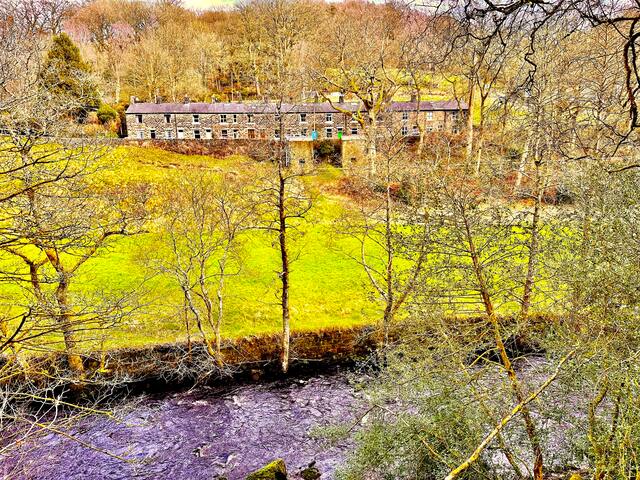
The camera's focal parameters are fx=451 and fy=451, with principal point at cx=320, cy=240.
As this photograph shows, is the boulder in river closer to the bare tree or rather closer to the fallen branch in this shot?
the bare tree

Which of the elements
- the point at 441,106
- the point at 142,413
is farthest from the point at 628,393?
the point at 441,106

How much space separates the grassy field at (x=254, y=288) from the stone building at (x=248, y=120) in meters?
15.2

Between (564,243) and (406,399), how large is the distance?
170 inches

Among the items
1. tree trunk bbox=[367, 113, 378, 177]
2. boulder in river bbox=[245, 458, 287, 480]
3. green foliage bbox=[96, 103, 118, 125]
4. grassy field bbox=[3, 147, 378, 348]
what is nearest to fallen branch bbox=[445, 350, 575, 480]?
boulder in river bbox=[245, 458, 287, 480]

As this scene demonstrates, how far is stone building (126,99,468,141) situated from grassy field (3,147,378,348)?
15217 millimetres

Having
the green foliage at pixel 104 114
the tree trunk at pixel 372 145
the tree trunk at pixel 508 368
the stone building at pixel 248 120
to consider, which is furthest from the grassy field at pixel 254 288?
the green foliage at pixel 104 114

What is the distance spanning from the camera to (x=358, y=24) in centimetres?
3569

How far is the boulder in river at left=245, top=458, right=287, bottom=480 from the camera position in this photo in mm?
11358

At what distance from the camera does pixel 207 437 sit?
14039 mm

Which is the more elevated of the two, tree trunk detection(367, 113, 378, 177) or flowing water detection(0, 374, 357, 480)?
tree trunk detection(367, 113, 378, 177)

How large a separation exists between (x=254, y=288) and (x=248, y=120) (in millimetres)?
26031

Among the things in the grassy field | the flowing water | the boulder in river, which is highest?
the grassy field

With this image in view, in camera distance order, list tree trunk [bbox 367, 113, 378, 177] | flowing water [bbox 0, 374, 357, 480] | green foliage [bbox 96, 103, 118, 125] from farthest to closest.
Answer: green foliage [bbox 96, 103, 118, 125] < tree trunk [bbox 367, 113, 378, 177] < flowing water [bbox 0, 374, 357, 480]

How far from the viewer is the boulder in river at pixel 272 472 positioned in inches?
447
